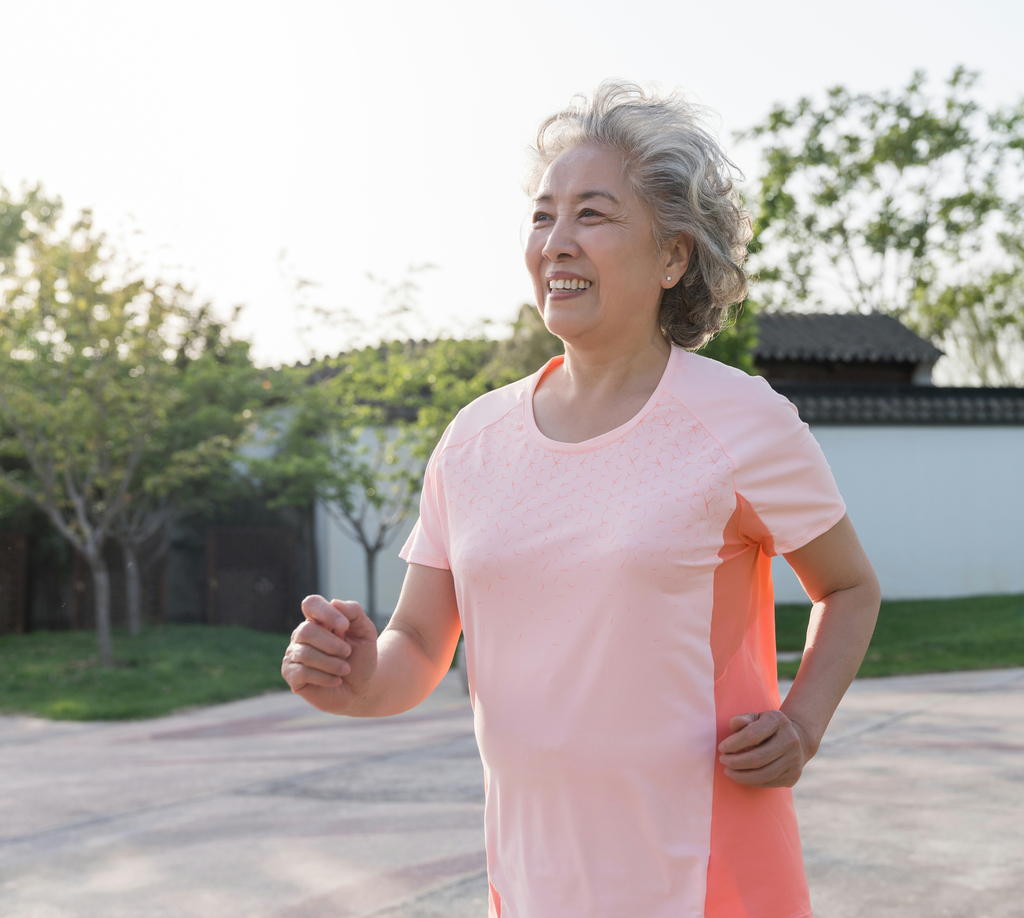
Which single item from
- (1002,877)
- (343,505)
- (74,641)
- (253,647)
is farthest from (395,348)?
(1002,877)

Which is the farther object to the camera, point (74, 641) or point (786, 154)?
point (786, 154)

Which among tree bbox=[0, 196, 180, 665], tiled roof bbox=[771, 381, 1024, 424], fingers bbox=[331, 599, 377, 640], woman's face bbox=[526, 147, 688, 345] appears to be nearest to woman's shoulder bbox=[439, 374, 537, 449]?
woman's face bbox=[526, 147, 688, 345]

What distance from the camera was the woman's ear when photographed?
160cm

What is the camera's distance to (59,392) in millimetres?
10617

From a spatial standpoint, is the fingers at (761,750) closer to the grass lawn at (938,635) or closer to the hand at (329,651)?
the hand at (329,651)

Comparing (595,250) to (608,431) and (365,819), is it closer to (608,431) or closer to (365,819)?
(608,431)

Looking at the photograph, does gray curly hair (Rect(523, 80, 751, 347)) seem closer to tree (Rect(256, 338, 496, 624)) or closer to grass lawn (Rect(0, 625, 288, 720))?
grass lawn (Rect(0, 625, 288, 720))

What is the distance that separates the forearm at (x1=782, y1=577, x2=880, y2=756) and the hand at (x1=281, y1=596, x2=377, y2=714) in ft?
1.89

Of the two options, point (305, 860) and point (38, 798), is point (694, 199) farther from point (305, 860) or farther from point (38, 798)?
point (38, 798)

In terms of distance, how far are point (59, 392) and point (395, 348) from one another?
14.5 feet

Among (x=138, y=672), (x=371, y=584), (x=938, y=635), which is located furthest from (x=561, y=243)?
(x=371, y=584)

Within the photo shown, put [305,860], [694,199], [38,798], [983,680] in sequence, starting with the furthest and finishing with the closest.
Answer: [983,680] < [38,798] < [305,860] < [694,199]

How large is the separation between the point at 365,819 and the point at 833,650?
3.89 meters

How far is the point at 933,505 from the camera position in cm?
1606
